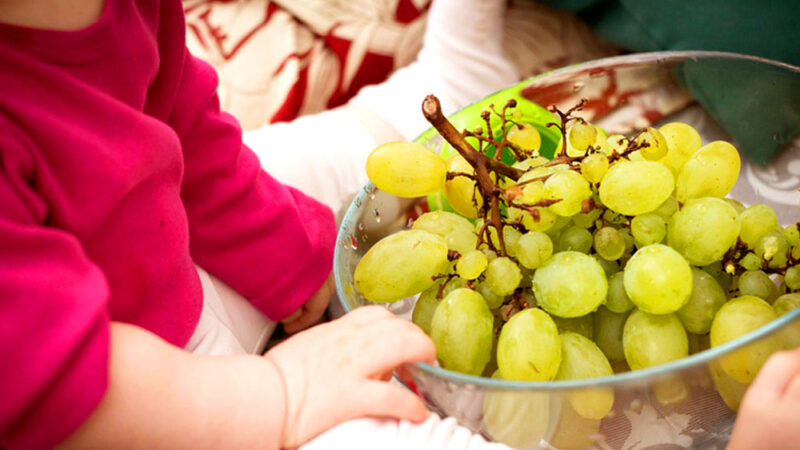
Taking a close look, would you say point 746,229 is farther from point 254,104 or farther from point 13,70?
point 254,104

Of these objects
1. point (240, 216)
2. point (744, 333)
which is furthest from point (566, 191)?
point (240, 216)

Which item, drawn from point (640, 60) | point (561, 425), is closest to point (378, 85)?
point (640, 60)

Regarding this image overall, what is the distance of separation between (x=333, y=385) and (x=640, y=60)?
15.7 inches

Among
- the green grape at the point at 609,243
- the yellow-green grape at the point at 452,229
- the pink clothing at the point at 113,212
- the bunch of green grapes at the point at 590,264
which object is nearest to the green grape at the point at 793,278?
the bunch of green grapes at the point at 590,264

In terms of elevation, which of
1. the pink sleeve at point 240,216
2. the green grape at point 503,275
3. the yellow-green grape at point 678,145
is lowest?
the pink sleeve at point 240,216

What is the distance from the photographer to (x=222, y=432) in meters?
0.46

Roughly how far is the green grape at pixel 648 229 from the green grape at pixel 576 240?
0.10 ft

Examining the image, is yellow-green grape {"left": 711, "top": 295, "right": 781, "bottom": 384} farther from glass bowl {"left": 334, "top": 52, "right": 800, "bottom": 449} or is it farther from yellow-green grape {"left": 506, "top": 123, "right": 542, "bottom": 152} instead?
yellow-green grape {"left": 506, "top": 123, "right": 542, "bottom": 152}

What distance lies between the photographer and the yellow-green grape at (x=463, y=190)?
0.52 m

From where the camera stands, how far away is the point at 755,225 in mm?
467

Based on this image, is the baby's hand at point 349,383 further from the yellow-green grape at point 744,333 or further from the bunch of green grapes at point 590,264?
the yellow-green grape at point 744,333

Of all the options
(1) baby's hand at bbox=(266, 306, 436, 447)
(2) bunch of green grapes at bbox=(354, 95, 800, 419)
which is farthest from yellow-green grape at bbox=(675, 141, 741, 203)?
(1) baby's hand at bbox=(266, 306, 436, 447)

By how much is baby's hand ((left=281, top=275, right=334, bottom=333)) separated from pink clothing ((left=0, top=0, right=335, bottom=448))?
3 centimetres

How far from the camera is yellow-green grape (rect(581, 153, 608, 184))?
47 cm
